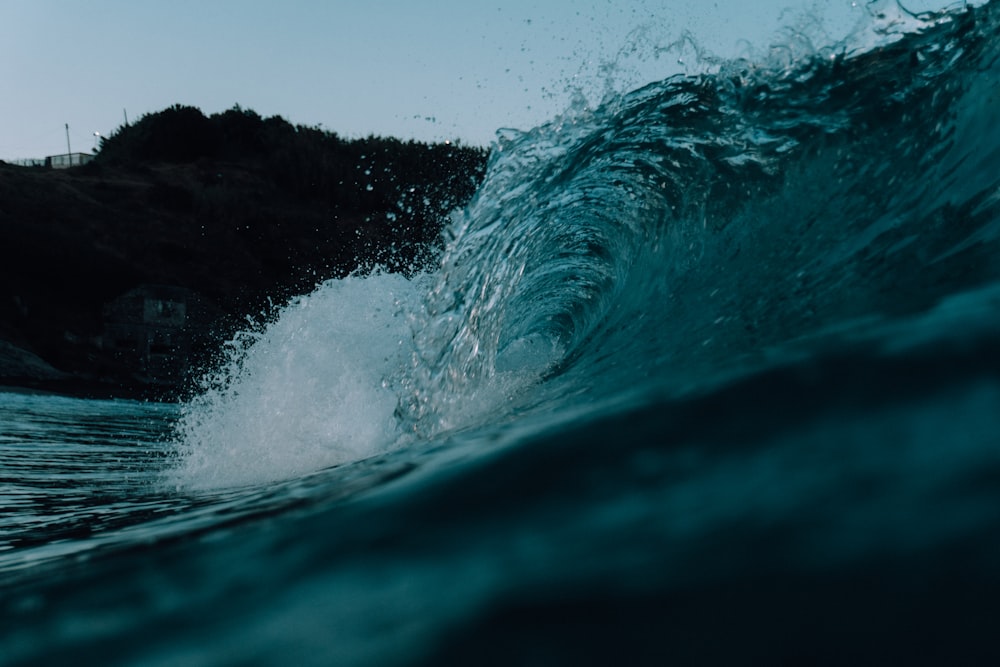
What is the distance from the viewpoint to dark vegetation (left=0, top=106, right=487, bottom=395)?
22.2 meters

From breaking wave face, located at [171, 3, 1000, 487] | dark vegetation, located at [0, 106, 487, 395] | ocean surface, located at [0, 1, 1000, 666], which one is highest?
dark vegetation, located at [0, 106, 487, 395]

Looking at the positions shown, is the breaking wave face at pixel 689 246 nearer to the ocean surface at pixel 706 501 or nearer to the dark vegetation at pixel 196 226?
the ocean surface at pixel 706 501

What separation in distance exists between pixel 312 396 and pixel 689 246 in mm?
1879

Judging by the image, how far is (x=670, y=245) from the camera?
415 centimetres

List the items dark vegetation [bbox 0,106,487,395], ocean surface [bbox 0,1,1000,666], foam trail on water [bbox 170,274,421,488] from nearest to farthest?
ocean surface [bbox 0,1,1000,666] → foam trail on water [bbox 170,274,421,488] → dark vegetation [bbox 0,106,487,395]

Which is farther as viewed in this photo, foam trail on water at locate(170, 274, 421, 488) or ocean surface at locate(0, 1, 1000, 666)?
foam trail on water at locate(170, 274, 421, 488)

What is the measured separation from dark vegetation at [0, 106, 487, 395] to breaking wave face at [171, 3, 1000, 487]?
14328 mm

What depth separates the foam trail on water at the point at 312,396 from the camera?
10.1 ft

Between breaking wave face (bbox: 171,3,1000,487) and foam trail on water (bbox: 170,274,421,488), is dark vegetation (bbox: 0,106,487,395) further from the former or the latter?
breaking wave face (bbox: 171,3,1000,487)

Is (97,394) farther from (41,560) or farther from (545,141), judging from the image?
(41,560)

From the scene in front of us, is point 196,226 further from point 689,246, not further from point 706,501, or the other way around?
point 706,501

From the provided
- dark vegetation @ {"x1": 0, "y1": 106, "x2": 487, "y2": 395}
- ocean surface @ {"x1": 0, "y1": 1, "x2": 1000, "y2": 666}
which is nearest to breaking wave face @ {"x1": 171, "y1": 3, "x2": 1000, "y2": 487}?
ocean surface @ {"x1": 0, "y1": 1, "x2": 1000, "y2": 666}

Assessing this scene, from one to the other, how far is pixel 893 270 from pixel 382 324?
4125 mm

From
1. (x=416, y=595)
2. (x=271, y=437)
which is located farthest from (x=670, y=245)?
(x=416, y=595)
